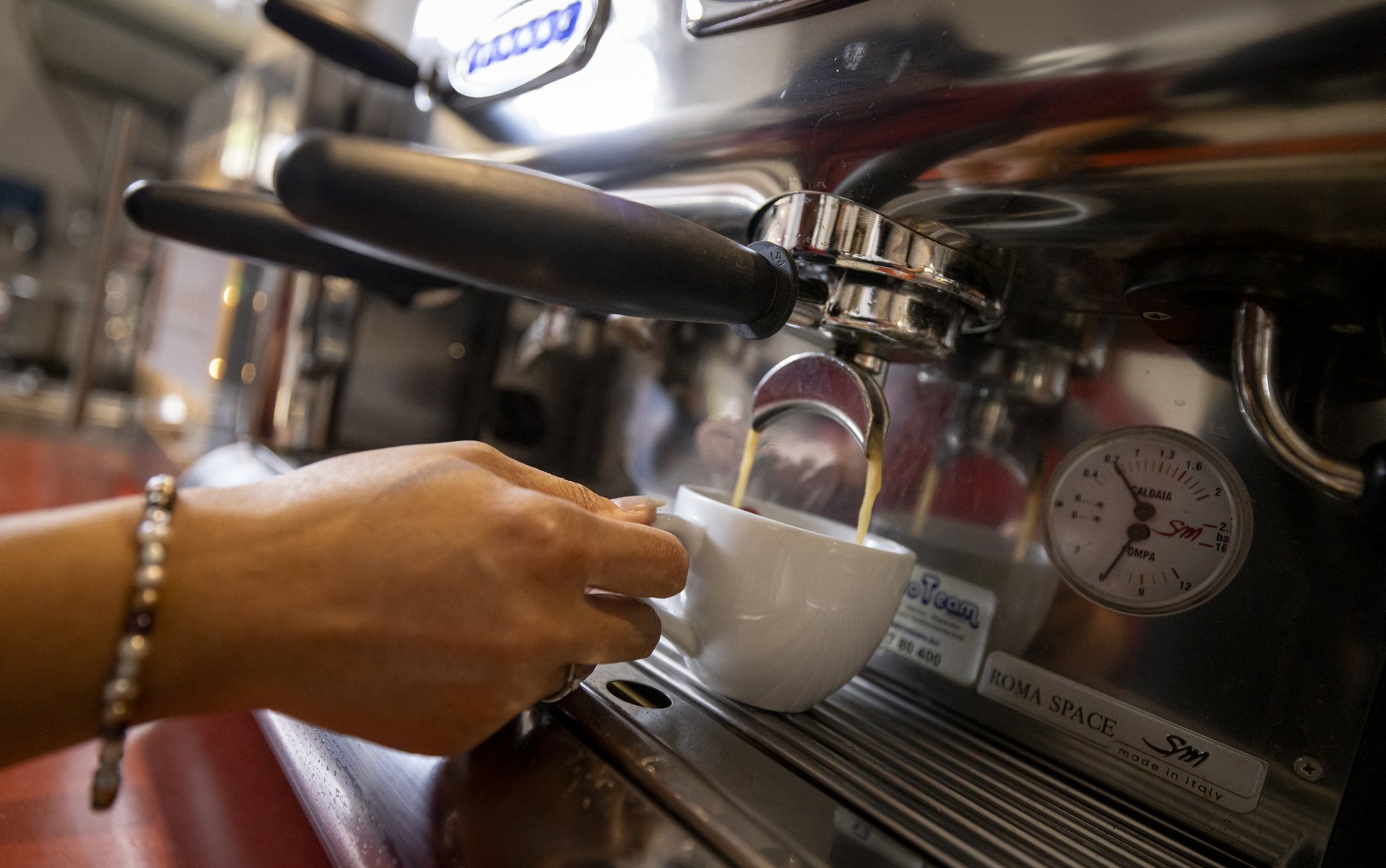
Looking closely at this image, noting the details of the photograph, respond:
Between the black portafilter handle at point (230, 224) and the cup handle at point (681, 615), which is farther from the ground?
the black portafilter handle at point (230, 224)

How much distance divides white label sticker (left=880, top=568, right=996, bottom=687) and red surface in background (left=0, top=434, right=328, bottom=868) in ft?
0.91

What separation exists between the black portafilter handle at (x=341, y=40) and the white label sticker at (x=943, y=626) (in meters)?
0.46

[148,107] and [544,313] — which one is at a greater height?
[148,107]

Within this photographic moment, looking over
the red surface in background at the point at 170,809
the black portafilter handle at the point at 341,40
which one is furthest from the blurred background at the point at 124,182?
the red surface in background at the point at 170,809

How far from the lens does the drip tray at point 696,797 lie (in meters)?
0.24

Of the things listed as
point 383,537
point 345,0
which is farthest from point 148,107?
point 383,537

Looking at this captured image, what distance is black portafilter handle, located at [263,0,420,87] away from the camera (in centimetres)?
52

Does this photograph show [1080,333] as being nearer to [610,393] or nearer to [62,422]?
[610,393]

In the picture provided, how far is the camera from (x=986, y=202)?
0.29m

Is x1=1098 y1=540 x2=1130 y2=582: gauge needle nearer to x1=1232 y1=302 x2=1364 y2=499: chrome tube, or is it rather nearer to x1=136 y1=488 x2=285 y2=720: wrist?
x1=1232 y1=302 x2=1364 y2=499: chrome tube

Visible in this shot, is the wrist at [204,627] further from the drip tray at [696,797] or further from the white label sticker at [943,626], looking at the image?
the white label sticker at [943,626]

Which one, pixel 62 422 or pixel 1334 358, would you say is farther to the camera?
pixel 62 422

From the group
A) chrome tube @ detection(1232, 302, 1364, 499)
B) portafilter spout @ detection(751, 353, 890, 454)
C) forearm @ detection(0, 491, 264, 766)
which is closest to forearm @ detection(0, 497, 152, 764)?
forearm @ detection(0, 491, 264, 766)

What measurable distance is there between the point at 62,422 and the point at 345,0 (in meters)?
0.73
